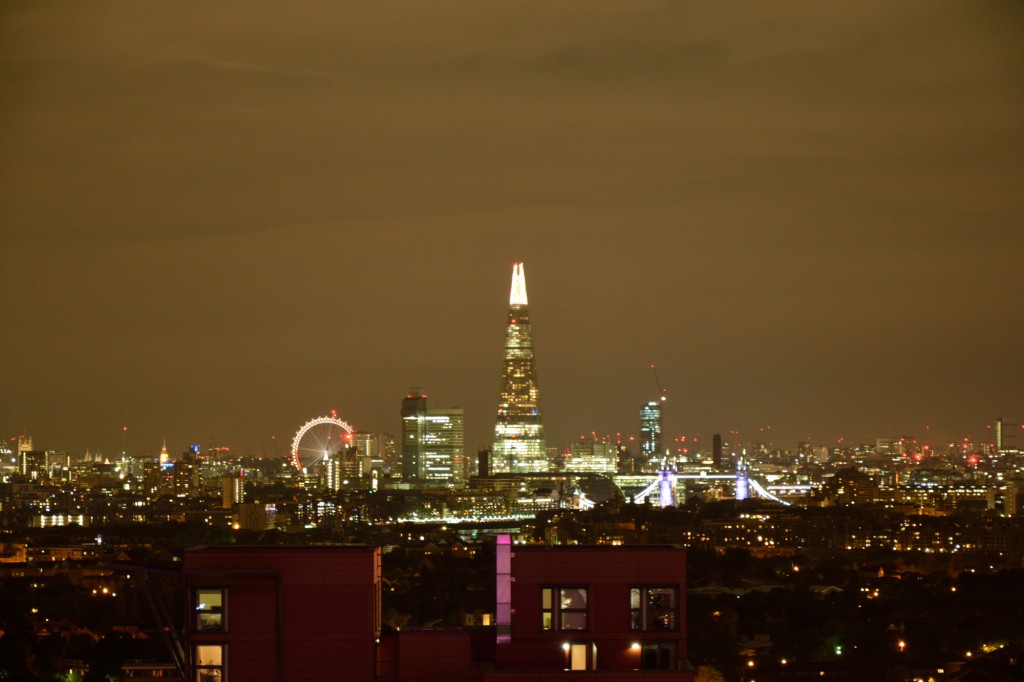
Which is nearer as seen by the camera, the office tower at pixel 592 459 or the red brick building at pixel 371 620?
the red brick building at pixel 371 620

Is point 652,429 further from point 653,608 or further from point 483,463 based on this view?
point 653,608

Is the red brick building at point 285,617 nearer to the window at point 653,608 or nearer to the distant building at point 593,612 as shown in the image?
the distant building at point 593,612

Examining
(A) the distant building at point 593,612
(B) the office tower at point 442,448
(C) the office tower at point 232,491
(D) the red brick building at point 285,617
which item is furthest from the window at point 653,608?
(B) the office tower at point 442,448

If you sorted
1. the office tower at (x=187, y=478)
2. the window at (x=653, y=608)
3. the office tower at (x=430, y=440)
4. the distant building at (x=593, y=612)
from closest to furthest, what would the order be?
the distant building at (x=593, y=612), the window at (x=653, y=608), the office tower at (x=187, y=478), the office tower at (x=430, y=440)

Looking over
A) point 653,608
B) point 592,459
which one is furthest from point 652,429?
point 653,608

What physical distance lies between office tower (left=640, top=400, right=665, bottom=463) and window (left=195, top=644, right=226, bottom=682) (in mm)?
136863

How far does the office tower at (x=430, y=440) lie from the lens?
131125 millimetres

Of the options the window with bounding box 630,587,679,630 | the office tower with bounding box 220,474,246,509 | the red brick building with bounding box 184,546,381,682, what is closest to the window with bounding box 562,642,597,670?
the window with bounding box 630,587,679,630

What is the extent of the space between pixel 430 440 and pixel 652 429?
21520 millimetres

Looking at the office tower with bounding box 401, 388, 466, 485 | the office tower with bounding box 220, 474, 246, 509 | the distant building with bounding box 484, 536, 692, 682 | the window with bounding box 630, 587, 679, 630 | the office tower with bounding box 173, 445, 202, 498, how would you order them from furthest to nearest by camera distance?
the office tower with bounding box 401, 388, 466, 485
the office tower with bounding box 173, 445, 202, 498
the office tower with bounding box 220, 474, 246, 509
the window with bounding box 630, 587, 679, 630
the distant building with bounding box 484, 536, 692, 682

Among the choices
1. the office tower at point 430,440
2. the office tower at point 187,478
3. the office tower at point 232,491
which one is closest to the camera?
the office tower at point 232,491

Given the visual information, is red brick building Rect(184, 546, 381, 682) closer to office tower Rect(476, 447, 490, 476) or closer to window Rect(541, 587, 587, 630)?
window Rect(541, 587, 587, 630)

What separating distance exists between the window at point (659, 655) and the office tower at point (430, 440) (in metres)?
120

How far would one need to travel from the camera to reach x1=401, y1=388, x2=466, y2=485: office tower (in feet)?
430
